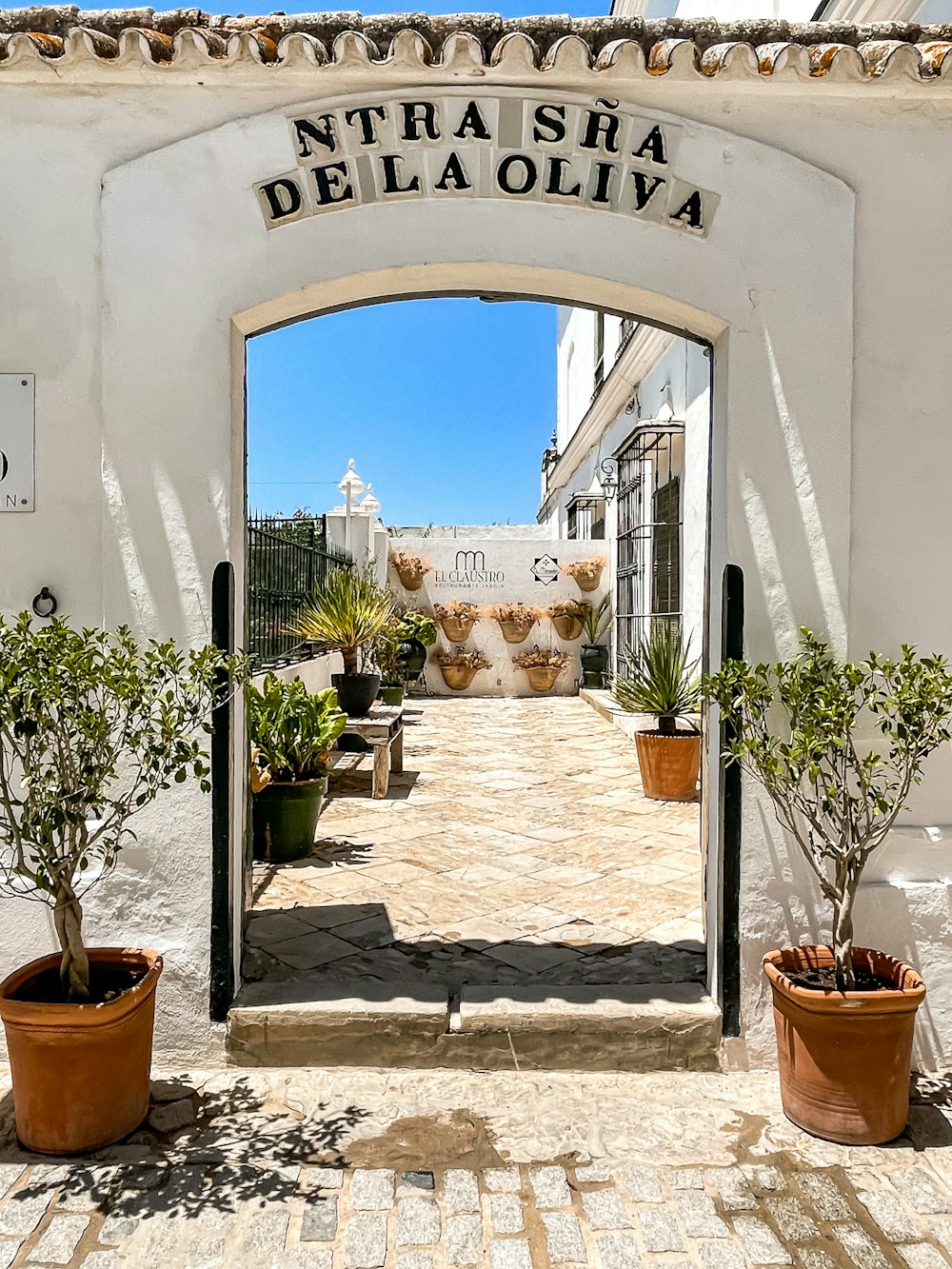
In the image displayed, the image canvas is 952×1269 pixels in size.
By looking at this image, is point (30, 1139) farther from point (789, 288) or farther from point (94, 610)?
point (789, 288)

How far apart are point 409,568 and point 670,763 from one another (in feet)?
28.1

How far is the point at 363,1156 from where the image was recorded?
9.30 ft

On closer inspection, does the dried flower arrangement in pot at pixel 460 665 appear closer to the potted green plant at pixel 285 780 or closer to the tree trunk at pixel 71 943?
the potted green plant at pixel 285 780

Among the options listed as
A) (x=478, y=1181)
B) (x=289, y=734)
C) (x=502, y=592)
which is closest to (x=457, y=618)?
(x=502, y=592)

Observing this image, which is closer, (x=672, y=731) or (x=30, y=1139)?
(x=30, y=1139)

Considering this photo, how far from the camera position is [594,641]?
14.9m

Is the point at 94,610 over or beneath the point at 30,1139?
over

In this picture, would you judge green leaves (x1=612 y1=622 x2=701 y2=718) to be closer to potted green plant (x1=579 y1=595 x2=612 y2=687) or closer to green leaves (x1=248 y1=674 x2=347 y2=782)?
green leaves (x1=248 y1=674 x2=347 y2=782)

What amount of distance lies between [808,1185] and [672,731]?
467 centimetres

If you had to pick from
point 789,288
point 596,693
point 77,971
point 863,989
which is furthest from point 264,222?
point 596,693

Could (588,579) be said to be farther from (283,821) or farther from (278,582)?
(283,821)

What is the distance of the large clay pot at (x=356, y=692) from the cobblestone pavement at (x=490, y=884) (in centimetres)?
58

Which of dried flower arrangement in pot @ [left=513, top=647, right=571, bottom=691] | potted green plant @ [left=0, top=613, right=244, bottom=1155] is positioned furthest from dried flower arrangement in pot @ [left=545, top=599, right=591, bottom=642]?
potted green plant @ [left=0, top=613, right=244, bottom=1155]

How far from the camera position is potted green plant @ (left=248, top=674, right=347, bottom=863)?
18.1 ft
